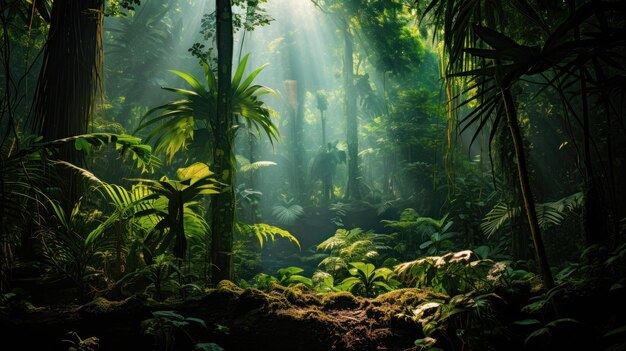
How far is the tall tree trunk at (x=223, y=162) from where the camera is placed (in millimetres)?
4211

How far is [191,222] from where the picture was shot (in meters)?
4.05

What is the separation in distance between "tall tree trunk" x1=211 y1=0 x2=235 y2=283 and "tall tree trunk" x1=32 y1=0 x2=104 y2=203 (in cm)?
122

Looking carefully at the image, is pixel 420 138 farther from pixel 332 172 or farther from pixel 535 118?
pixel 332 172

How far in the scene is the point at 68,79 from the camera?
4094 millimetres

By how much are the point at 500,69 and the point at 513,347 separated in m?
1.62

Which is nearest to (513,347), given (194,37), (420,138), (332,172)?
(420,138)

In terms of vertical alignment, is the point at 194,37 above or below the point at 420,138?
above

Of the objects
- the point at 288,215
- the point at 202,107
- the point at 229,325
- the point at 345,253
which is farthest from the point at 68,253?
the point at 288,215

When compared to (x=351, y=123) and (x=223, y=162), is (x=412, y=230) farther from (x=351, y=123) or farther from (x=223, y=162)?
(x=351, y=123)

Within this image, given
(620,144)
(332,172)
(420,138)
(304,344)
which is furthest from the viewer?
(332,172)

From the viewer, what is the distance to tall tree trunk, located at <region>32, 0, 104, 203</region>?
402 centimetres

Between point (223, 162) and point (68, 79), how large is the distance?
1.77m

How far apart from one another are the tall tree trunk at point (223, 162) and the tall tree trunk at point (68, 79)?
122 cm

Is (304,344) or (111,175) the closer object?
(304,344)
